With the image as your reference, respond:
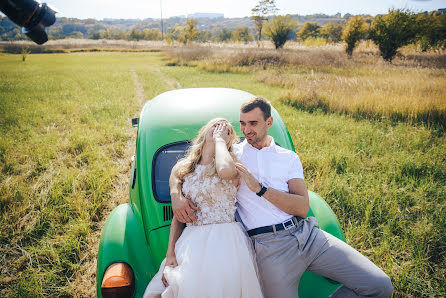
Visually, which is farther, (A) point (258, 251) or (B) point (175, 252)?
(A) point (258, 251)

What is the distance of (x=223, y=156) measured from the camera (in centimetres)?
173

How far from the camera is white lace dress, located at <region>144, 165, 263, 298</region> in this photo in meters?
1.46

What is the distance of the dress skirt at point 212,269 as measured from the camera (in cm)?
145

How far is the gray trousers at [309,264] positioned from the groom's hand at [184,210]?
567 millimetres

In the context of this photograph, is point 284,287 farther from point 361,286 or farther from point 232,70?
point 232,70

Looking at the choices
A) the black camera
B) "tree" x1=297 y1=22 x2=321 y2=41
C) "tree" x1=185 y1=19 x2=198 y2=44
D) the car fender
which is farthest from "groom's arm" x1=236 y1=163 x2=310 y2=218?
"tree" x1=297 y1=22 x2=321 y2=41

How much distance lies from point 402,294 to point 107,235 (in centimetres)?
291

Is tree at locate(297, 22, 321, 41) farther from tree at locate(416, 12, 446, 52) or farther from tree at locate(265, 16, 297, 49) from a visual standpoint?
tree at locate(416, 12, 446, 52)

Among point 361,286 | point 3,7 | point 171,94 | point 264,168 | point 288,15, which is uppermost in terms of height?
point 288,15

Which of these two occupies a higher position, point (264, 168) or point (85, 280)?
point (264, 168)

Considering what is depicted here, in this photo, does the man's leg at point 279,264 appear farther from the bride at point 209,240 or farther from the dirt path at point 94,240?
the dirt path at point 94,240

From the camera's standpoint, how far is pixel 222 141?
6.16 feet

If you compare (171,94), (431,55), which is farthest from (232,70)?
(171,94)

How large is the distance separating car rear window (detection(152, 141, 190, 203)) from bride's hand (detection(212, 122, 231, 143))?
0.62 meters
